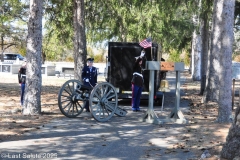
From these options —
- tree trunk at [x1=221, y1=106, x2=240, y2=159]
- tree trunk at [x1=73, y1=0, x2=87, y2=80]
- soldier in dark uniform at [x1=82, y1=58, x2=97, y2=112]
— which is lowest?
tree trunk at [x1=221, y1=106, x2=240, y2=159]

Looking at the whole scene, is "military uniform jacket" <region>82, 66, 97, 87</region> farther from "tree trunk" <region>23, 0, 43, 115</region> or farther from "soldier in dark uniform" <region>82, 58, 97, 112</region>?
"tree trunk" <region>23, 0, 43, 115</region>

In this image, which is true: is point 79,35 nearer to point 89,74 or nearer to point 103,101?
point 89,74

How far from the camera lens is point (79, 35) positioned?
19344 millimetres

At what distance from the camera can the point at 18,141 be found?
30.1 ft

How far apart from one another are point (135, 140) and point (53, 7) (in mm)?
12777

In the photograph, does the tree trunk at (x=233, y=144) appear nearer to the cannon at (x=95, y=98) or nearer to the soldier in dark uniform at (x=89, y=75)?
the cannon at (x=95, y=98)

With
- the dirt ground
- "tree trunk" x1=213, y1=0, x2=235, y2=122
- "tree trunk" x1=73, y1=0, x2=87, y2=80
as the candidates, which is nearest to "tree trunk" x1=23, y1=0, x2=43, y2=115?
the dirt ground

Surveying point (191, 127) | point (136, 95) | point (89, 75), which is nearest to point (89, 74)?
point (89, 75)

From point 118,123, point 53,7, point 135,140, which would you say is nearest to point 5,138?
point 135,140

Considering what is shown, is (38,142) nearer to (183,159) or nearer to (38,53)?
(183,159)

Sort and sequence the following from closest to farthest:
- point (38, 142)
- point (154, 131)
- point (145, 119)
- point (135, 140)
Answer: point (38, 142) → point (135, 140) → point (154, 131) → point (145, 119)

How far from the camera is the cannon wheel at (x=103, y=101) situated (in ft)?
39.6

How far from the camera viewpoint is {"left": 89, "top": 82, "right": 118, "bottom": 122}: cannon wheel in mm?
12070

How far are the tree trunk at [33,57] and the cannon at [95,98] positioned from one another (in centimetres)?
92
